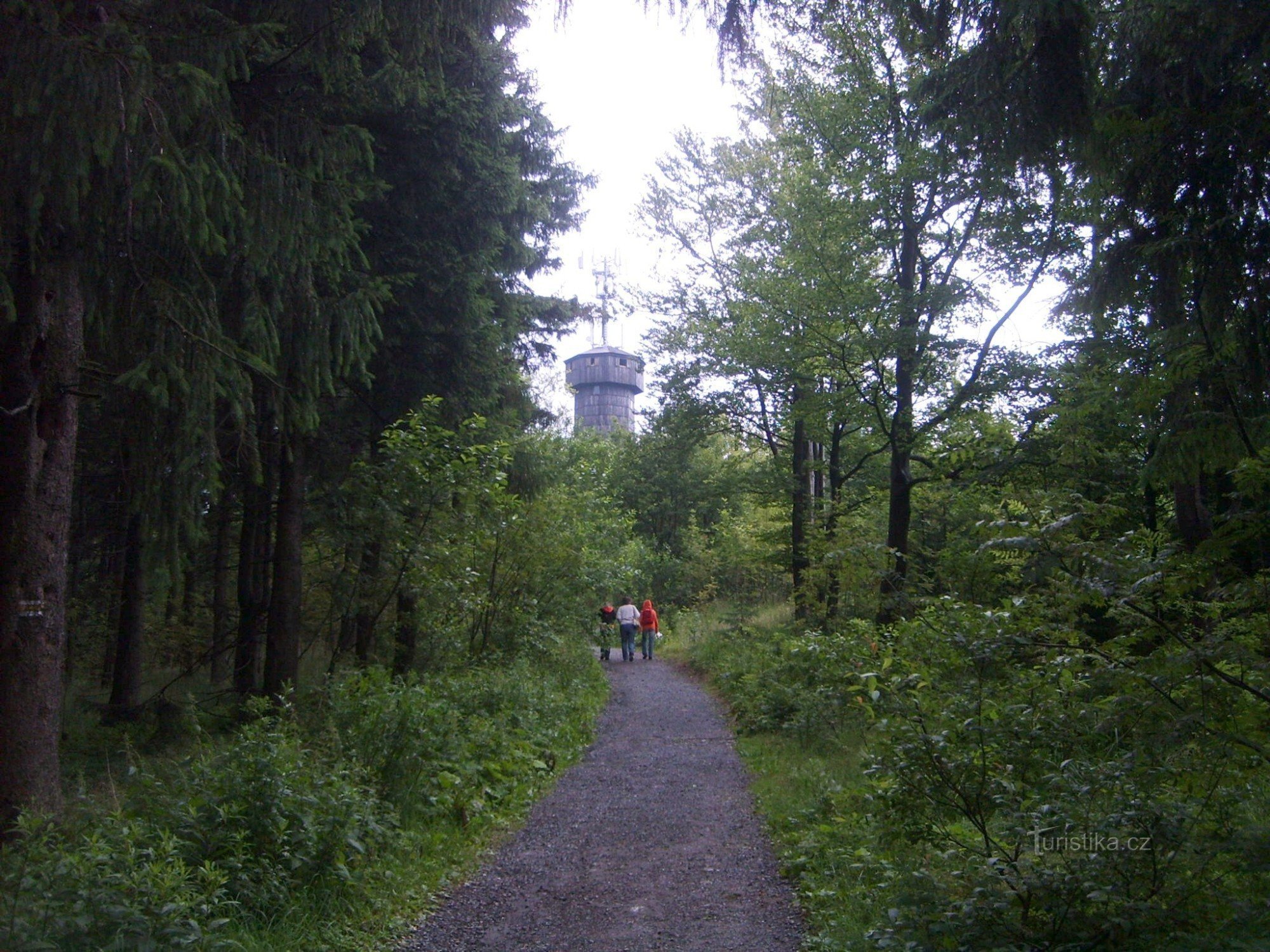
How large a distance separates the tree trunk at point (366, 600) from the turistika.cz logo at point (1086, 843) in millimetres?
8187

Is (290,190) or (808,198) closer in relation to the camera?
(290,190)

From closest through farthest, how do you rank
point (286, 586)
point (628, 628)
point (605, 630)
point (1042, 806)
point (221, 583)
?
point (1042, 806), point (286, 586), point (221, 583), point (628, 628), point (605, 630)

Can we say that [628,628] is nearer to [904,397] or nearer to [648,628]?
[648,628]

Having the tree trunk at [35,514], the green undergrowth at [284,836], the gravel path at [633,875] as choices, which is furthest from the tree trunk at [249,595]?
the tree trunk at [35,514]

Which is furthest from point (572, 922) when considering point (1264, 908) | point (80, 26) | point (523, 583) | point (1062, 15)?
point (523, 583)

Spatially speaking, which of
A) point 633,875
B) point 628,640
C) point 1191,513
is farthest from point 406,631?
point 628,640

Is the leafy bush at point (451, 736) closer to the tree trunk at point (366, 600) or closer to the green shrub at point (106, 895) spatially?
the tree trunk at point (366, 600)

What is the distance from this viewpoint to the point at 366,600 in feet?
35.5

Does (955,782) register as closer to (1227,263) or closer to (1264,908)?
(1264,908)

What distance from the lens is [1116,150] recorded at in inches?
192

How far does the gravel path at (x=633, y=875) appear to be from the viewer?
522 centimetres

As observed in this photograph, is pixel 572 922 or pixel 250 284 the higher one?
pixel 250 284

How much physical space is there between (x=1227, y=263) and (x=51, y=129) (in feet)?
20.7

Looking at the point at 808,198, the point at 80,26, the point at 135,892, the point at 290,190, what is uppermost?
the point at 808,198
